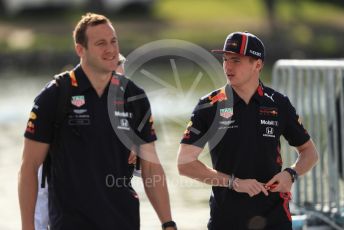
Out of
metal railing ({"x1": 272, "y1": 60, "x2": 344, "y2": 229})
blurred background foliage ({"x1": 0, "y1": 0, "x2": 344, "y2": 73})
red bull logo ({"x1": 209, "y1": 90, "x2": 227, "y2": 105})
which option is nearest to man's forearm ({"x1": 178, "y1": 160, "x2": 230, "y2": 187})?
red bull logo ({"x1": 209, "y1": 90, "x2": 227, "y2": 105})

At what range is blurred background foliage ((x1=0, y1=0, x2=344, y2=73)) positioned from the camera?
5006cm

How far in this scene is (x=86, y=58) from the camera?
18.4ft

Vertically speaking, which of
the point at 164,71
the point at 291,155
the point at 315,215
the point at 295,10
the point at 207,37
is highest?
the point at 295,10

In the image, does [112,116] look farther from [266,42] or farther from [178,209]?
[266,42]

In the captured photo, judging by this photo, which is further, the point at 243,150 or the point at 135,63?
the point at 135,63

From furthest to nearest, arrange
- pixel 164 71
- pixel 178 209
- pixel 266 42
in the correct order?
pixel 266 42 < pixel 164 71 < pixel 178 209

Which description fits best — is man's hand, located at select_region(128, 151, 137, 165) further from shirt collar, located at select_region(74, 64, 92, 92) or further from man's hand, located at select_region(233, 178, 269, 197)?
man's hand, located at select_region(233, 178, 269, 197)

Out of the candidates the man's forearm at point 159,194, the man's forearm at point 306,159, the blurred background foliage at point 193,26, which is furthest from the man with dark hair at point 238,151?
the blurred background foliage at point 193,26

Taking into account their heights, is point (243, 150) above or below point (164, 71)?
below

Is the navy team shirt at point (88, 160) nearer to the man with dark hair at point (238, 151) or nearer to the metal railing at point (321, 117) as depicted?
the man with dark hair at point (238, 151)

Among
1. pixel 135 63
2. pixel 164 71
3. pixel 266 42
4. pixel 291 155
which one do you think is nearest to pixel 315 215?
pixel 291 155

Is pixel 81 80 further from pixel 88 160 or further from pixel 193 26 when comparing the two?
pixel 193 26

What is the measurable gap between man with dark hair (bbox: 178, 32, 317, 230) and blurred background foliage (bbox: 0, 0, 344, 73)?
4142 centimetres

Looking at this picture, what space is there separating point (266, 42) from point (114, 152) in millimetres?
47911
